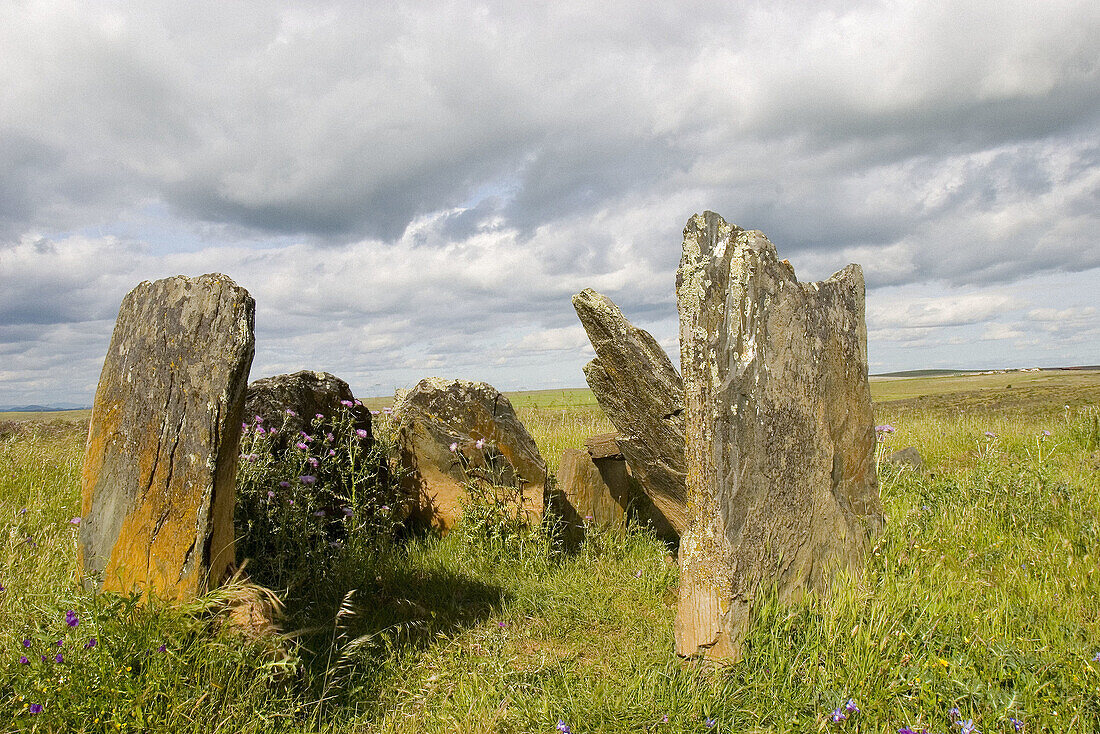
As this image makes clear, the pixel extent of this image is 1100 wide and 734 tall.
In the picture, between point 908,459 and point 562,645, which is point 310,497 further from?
point 908,459

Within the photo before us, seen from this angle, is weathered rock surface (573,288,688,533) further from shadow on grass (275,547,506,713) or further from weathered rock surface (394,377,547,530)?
shadow on grass (275,547,506,713)

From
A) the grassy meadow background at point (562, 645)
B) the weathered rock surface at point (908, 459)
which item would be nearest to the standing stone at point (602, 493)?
the grassy meadow background at point (562, 645)

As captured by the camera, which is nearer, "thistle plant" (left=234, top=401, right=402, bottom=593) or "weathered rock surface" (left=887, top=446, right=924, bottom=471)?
"thistle plant" (left=234, top=401, right=402, bottom=593)

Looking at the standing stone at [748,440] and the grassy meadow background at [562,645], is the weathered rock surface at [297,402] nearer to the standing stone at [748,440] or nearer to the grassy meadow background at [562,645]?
the grassy meadow background at [562,645]

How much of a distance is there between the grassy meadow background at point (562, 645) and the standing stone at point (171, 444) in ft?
0.84

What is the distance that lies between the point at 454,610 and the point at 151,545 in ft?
6.75

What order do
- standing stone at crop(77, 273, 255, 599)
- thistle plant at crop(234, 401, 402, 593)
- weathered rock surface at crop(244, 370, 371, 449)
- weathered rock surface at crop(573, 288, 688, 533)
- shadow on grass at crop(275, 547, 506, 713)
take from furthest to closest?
weathered rock surface at crop(244, 370, 371, 449)
weathered rock surface at crop(573, 288, 688, 533)
thistle plant at crop(234, 401, 402, 593)
shadow on grass at crop(275, 547, 506, 713)
standing stone at crop(77, 273, 255, 599)

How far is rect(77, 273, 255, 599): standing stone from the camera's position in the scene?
3.57 metres

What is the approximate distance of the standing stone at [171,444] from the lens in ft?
11.7

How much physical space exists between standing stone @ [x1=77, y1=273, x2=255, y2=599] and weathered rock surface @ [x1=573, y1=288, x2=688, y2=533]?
2.65 m

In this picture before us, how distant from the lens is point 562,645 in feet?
14.4

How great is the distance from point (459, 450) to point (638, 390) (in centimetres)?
194

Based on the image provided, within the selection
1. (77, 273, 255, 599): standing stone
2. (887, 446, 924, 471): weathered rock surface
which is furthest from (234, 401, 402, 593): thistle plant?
(887, 446, 924, 471): weathered rock surface

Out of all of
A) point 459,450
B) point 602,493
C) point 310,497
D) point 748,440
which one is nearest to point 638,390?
point 748,440
